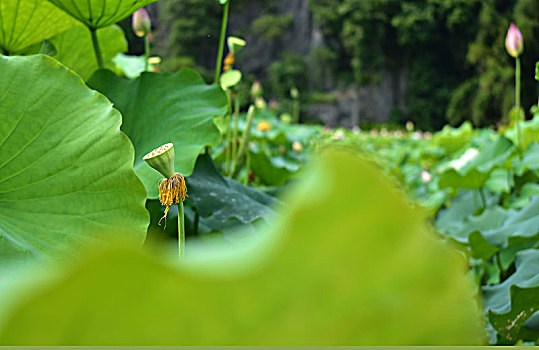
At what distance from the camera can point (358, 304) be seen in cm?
7

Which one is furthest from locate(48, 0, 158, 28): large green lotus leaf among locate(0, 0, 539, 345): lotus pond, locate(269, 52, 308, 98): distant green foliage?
locate(269, 52, 308, 98): distant green foliage

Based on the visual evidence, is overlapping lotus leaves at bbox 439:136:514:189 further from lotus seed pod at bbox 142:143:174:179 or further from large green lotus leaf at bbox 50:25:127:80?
lotus seed pod at bbox 142:143:174:179

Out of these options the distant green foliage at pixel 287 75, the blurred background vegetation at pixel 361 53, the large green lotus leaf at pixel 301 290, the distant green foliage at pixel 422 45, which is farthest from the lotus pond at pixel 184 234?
the distant green foliage at pixel 287 75

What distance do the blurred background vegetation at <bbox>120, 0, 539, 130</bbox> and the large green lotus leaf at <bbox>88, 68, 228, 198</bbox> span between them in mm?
11383

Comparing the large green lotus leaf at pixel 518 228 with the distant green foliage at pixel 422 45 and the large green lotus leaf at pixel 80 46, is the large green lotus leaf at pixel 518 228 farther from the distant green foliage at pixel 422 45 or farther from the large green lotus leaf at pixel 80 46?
the distant green foliage at pixel 422 45

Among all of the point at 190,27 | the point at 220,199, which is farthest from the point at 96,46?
the point at 190,27

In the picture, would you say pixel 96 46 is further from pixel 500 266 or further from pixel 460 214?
pixel 460 214

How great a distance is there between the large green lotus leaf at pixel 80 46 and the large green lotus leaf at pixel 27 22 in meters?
0.04

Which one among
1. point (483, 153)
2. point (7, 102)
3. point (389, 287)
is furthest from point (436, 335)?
point (483, 153)

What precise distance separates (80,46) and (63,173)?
0.83 ft

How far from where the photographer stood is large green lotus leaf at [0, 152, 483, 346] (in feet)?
0.21

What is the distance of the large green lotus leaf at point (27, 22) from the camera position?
0.35 metres

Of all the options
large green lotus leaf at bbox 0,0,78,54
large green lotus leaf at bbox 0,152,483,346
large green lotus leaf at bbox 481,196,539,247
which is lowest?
large green lotus leaf at bbox 481,196,539,247

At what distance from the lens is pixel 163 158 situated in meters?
0.22
